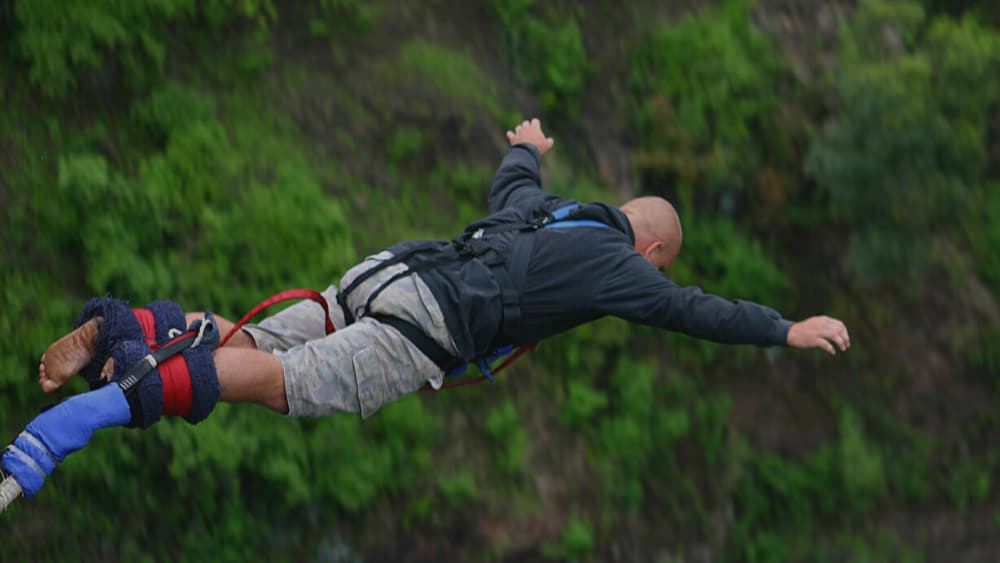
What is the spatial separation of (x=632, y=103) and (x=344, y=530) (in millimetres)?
4041

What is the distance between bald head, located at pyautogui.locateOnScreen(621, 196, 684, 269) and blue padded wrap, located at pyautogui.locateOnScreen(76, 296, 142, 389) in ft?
6.87

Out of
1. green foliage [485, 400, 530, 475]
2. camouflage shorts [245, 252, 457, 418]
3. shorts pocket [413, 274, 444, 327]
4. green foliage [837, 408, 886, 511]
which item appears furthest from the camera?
green foliage [837, 408, 886, 511]

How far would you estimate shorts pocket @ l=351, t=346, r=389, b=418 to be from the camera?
4184 mm

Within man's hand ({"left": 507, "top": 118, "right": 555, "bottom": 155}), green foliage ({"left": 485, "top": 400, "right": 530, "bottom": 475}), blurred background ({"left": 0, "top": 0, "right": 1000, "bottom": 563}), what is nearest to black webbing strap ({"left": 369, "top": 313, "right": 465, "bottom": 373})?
man's hand ({"left": 507, "top": 118, "right": 555, "bottom": 155})

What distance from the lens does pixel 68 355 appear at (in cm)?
400

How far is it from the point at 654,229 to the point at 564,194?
3.13m

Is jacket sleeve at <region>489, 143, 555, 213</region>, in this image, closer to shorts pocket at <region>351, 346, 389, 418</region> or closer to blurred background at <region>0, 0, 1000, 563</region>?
shorts pocket at <region>351, 346, 389, 418</region>

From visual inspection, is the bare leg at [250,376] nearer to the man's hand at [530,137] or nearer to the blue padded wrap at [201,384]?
the blue padded wrap at [201,384]

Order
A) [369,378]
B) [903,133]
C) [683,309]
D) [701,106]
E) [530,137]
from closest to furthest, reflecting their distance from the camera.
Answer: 1. [683,309]
2. [369,378]
3. [530,137]
4. [903,133]
5. [701,106]

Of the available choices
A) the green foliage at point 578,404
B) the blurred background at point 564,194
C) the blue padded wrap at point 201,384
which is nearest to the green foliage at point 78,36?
the blurred background at point 564,194

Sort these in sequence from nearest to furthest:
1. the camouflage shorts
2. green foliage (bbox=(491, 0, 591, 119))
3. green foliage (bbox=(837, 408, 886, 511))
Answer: the camouflage shorts
green foliage (bbox=(491, 0, 591, 119))
green foliage (bbox=(837, 408, 886, 511))

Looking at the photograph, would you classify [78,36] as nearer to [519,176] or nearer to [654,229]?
[519,176]

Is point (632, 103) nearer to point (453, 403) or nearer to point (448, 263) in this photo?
point (453, 403)

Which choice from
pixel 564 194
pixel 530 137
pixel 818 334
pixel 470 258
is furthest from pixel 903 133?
pixel 470 258
